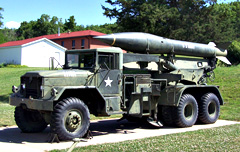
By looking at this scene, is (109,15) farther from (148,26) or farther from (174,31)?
(174,31)

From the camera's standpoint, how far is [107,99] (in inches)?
358

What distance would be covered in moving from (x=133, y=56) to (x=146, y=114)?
5.84 feet

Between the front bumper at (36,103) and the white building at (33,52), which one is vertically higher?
the white building at (33,52)

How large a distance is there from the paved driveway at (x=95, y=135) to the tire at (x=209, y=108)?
10.3 inches

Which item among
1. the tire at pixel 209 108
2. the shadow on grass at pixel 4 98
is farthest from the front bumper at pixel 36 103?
the shadow on grass at pixel 4 98

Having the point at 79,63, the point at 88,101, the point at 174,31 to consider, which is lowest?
the point at 88,101

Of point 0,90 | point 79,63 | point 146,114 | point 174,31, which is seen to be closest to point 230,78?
point 174,31

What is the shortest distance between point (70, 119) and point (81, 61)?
1.99 metres

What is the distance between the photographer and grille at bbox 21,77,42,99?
8.42 metres

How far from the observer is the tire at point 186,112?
424 inches

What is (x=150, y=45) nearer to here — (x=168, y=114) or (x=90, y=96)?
(x=168, y=114)

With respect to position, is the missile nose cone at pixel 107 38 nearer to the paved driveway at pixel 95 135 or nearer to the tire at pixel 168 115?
the paved driveway at pixel 95 135

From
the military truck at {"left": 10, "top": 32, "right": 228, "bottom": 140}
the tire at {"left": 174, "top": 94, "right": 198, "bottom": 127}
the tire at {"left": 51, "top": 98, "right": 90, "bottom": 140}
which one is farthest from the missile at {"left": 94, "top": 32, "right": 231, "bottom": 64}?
the tire at {"left": 51, "top": 98, "right": 90, "bottom": 140}

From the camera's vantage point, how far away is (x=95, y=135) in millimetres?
9398
